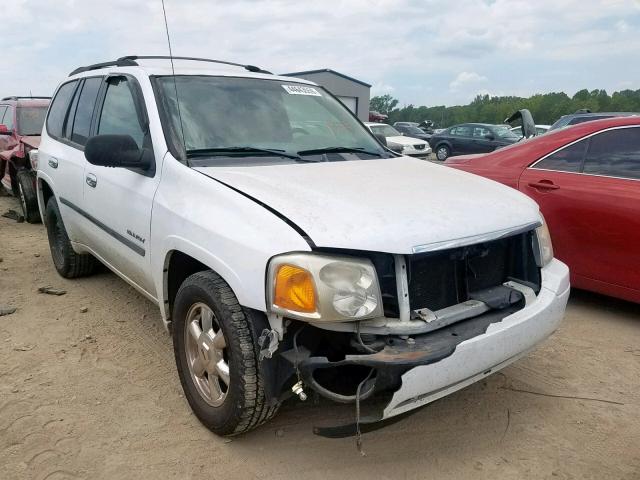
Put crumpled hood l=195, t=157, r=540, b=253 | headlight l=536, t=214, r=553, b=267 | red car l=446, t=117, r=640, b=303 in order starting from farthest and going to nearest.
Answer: red car l=446, t=117, r=640, b=303, headlight l=536, t=214, r=553, b=267, crumpled hood l=195, t=157, r=540, b=253

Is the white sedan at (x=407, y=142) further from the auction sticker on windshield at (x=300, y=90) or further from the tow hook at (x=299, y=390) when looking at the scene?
the tow hook at (x=299, y=390)

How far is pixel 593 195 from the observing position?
4027 mm

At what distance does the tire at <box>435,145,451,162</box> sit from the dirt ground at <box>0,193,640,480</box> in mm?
17984

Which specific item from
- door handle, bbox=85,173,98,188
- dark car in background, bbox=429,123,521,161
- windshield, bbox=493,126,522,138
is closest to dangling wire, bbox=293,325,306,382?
door handle, bbox=85,173,98,188

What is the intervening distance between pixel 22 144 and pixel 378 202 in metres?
6.99

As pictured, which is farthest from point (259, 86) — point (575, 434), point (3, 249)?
point (3, 249)

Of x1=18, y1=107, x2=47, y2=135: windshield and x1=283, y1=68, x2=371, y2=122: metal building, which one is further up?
x1=283, y1=68, x2=371, y2=122: metal building

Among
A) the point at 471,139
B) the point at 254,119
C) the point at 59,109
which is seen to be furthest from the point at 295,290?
the point at 471,139

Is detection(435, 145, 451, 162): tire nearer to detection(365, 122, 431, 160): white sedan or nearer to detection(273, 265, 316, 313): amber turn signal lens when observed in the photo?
detection(365, 122, 431, 160): white sedan

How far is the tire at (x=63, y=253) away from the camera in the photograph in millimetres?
4719

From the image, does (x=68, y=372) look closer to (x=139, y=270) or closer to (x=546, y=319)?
(x=139, y=270)

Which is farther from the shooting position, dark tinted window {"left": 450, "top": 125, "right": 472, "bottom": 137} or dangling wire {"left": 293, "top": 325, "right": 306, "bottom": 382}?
dark tinted window {"left": 450, "top": 125, "right": 472, "bottom": 137}

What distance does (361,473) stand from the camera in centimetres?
243

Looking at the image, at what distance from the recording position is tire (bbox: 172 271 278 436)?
2289 mm
